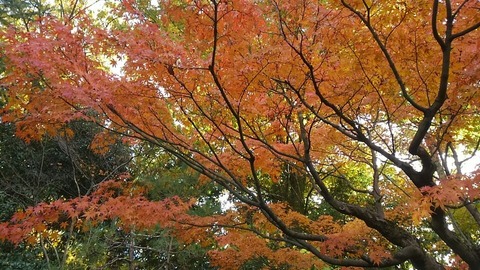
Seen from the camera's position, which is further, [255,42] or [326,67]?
[255,42]

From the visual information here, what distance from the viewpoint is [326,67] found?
423 cm

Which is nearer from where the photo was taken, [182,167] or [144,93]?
[144,93]

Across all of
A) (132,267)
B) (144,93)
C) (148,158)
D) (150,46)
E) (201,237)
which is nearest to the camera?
(150,46)

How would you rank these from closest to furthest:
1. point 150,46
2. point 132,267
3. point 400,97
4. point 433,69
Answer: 1. point 150,46
2. point 433,69
3. point 400,97
4. point 132,267

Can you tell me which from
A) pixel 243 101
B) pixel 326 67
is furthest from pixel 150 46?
pixel 326 67

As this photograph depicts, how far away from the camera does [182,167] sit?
8.79 meters

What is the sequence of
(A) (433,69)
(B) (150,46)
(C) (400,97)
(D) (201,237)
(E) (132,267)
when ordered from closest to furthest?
1. (B) (150,46)
2. (A) (433,69)
3. (C) (400,97)
4. (D) (201,237)
5. (E) (132,267)

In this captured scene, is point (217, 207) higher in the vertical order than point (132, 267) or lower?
higher

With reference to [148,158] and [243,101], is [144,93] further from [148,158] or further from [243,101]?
[148,158]

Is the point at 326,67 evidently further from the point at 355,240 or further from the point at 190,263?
the point at 190,263

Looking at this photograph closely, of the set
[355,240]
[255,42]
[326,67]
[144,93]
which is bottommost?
[355,240]

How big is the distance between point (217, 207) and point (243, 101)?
4.51 m

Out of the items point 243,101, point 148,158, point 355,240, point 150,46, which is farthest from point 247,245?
point 148,158

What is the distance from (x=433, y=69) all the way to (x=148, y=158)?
258 inches
